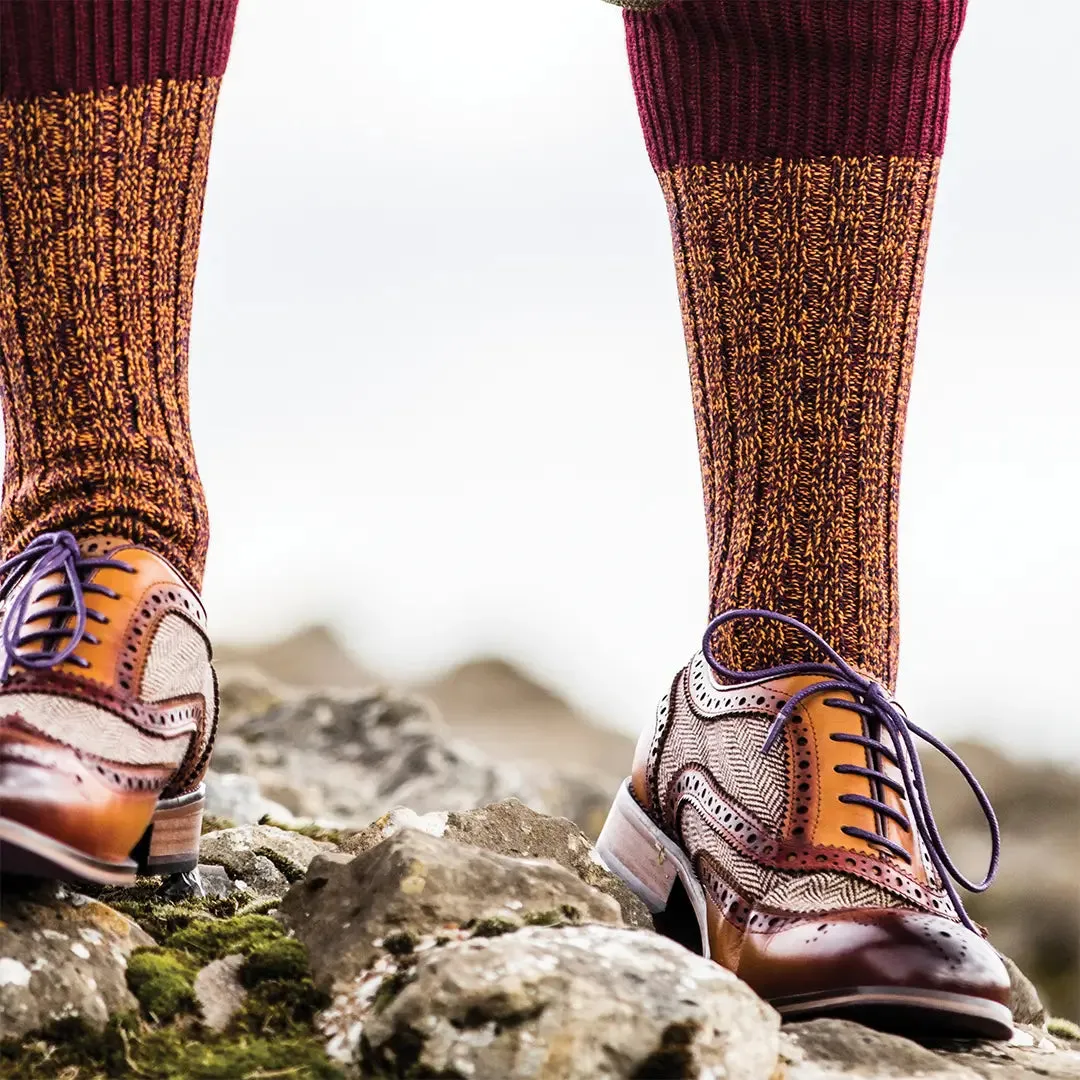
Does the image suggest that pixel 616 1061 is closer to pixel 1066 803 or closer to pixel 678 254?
pixel 678 254

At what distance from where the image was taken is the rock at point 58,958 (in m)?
1.29

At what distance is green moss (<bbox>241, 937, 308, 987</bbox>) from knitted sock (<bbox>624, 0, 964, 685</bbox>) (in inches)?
23.9

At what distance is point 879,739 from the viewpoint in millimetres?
1670

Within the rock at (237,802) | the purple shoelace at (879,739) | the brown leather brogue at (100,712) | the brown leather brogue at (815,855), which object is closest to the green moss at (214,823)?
the rock at (237,802)

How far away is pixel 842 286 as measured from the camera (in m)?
1.69

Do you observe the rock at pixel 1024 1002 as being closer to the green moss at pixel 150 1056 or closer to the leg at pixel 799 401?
the leg at pixel 799 401

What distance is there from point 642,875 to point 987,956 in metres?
0.47

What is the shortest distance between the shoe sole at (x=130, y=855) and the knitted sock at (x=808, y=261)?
2.09 feet

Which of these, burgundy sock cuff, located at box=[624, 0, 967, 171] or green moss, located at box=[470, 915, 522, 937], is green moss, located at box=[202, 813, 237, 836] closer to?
green moss, located at box=[470, 915, 522, 937]

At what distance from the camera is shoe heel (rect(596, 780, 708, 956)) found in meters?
1.76

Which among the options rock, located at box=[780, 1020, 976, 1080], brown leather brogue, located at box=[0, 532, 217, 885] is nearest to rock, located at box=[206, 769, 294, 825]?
brown leather brogue, located at box=[0, 532, 217, 885]

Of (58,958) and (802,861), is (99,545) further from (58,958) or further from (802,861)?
(802,861)

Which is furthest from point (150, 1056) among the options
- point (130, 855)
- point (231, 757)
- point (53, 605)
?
point (231, 757)

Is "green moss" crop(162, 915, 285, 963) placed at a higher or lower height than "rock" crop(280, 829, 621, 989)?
lower
